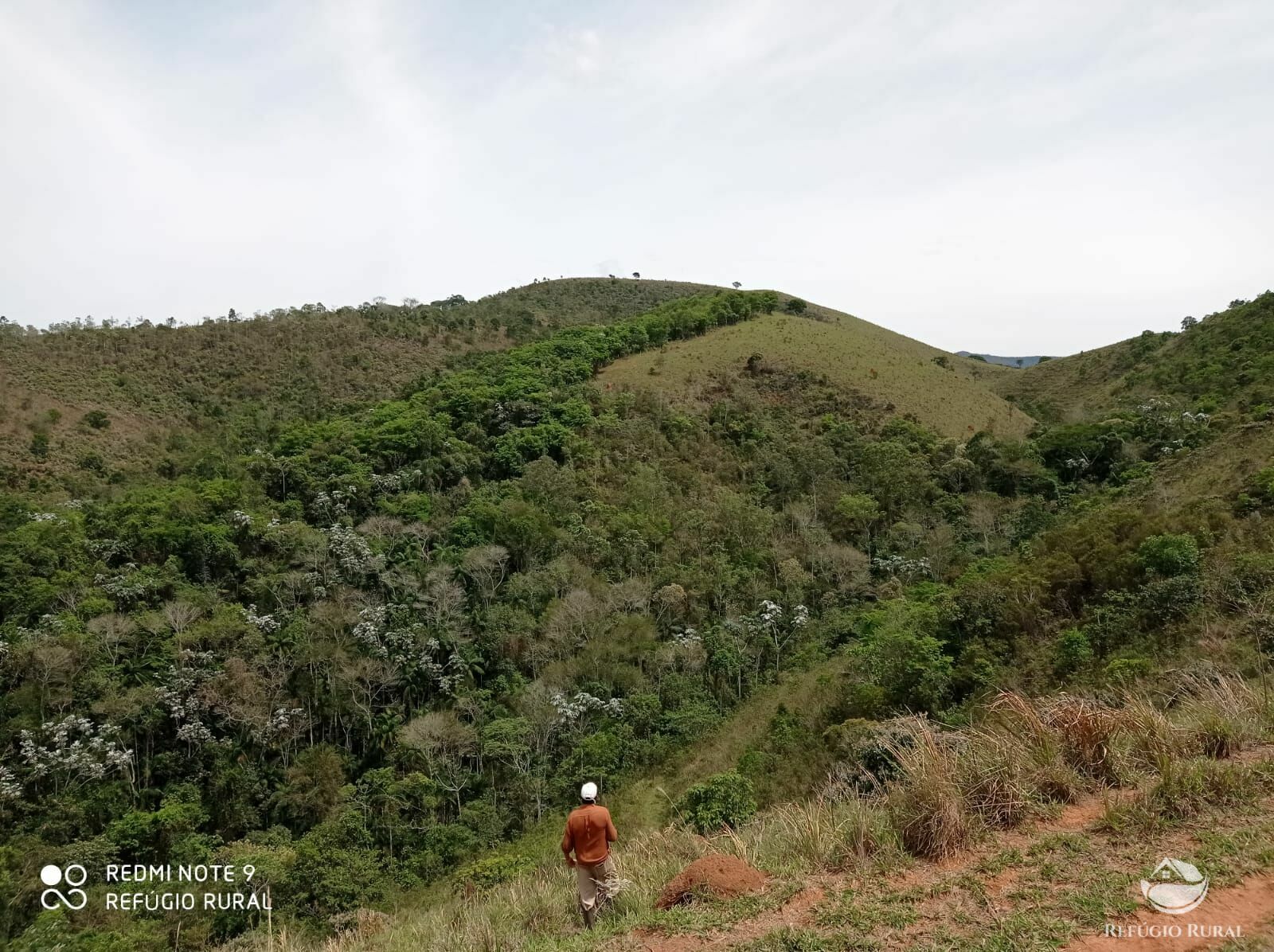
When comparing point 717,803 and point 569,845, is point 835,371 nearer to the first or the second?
point 717,803

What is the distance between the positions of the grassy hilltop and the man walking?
32 centimetres

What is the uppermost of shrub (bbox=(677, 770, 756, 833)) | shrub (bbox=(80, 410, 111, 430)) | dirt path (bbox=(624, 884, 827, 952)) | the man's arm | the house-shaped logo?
shrub (bbox=(80, 410, 111, 430))

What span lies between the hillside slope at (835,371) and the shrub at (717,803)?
30.0 meters

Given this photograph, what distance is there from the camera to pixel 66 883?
1595cm

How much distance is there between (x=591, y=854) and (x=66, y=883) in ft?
57.2

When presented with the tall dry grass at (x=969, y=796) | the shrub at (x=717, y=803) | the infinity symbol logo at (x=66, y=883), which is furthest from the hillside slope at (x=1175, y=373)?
the infinity symbol logo at (x=66, y=883)

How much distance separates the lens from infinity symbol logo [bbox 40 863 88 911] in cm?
1461

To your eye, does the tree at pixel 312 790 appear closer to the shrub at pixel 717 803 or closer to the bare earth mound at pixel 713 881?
the shrub at pixel 717 803

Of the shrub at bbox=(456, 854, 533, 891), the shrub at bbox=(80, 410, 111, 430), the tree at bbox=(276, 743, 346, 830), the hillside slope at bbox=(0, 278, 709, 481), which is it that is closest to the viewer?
the shrub at bbox=(456, 854, 533, 891)

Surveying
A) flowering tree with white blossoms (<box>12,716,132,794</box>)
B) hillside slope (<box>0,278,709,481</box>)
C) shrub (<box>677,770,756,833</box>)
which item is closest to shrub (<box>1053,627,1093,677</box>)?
shrub (<box>677,770,756,833</box>)

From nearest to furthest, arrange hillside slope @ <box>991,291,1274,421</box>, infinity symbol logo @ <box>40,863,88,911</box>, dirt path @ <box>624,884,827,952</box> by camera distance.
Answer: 1. dirt path @ <box>624,884,827,952</box>
2. infinity symbol logo @ <box>40,863,88,911</box>
3. hillside slope @ <box>991,291,1274,421</box>

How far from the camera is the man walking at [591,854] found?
597 centimetres

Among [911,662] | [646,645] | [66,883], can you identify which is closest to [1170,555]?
[911,662]

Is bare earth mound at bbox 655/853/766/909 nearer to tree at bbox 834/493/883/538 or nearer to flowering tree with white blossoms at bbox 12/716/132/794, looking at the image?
flowering tree with white blossoms at bbox 12/716/132/794
